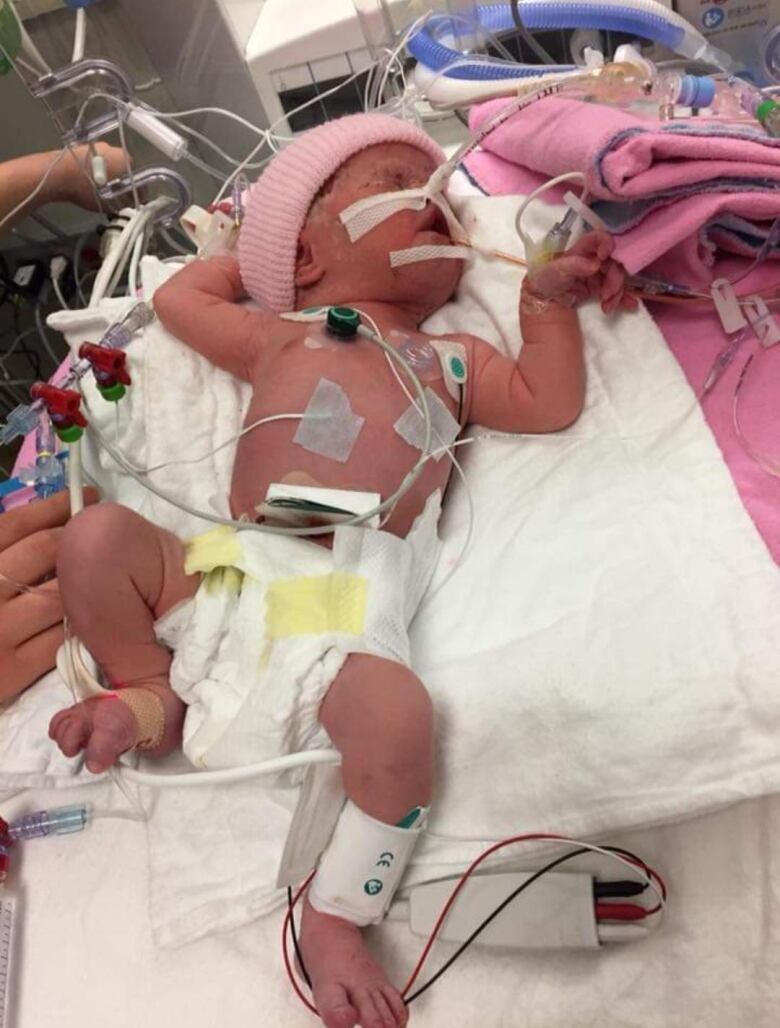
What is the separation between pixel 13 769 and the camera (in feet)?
3.67

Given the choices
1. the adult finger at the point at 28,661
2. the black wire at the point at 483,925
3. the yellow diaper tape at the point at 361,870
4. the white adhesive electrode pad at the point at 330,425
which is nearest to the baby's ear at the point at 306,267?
the white adhesive electrode pad at the point at 330,425

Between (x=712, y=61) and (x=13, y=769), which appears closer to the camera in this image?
(x=13, y=769)

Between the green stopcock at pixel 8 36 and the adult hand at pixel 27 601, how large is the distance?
2.59ft

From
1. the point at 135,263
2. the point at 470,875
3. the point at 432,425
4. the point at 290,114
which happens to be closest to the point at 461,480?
the point at 432,425

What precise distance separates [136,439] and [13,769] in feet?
1.79

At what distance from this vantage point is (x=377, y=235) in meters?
1.26

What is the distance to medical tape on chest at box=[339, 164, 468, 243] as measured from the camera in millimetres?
1245

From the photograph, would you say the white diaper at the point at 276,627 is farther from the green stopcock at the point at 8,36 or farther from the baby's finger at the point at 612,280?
the green stopcock at the point at 8,36

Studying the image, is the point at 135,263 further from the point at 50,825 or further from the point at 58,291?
the point at 50,825

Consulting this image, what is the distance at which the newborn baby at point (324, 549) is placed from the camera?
3.06 feet

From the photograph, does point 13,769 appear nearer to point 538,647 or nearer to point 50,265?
point 538,647

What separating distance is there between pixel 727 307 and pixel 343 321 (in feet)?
1.77

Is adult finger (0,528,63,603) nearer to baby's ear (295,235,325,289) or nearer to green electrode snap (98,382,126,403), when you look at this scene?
green electrode snap (98,382,126,403)

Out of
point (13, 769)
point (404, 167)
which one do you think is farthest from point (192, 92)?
point (13, 769)
